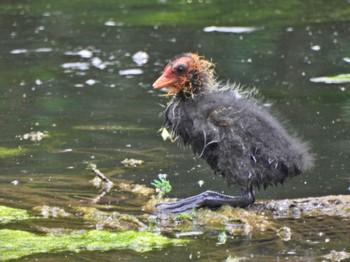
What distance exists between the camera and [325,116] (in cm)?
1071

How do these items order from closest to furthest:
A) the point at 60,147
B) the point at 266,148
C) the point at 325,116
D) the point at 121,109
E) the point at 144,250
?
the point at 144,250
the point at 266,148
the point at 60,147
the point at 325,116
the point at 121,109

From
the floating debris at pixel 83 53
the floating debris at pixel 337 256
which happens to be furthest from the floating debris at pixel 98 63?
the floating debris at pixel 337 256

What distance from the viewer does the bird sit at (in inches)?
287

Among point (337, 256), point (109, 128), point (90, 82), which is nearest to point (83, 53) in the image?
point (90, 82)

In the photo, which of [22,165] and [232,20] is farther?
[232,20]

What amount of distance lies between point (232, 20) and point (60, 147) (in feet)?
25.9

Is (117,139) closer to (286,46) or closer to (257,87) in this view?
(257,87)

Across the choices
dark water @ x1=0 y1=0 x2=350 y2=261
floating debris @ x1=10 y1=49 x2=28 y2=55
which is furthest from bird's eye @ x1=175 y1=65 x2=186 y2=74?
floating debris @ x1=10 y1=49 x2=28 y2=55

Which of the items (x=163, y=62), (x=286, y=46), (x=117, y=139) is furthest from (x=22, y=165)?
(x=286, y=46)

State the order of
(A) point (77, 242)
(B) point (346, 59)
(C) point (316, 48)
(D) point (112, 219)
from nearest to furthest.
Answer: (A) point (77, 242) < (D) point (112, 219) < (B) point (346, 59) < (C) point (316, 48)

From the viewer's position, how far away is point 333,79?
1247 cm

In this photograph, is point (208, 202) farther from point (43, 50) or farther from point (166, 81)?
point (43, 50)

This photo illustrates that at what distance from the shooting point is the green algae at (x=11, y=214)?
23.8 ft

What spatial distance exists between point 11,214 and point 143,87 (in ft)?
17.8
